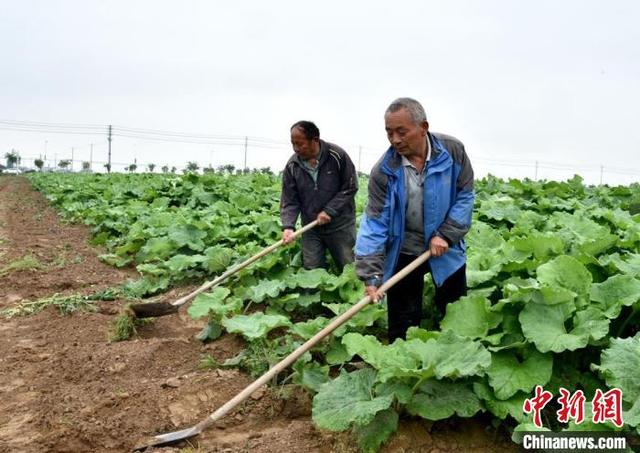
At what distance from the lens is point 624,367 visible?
116 inches

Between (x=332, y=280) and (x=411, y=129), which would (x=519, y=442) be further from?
(x=332, y=280)

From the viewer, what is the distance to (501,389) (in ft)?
10.3

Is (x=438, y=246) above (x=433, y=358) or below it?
above

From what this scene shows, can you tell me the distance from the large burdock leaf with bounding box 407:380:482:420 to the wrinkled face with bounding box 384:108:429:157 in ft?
4.46

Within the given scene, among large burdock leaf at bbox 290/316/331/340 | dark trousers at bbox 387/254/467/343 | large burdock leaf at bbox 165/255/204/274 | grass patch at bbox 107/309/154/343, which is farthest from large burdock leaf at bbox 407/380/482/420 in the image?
large burdock leaf at bbox 165/255/204/274

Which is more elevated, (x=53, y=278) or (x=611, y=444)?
(x=611, y=444)

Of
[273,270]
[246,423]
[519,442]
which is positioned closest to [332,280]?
[273,270]

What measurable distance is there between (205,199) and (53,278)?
4597mm

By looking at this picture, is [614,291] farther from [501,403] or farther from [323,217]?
[323,217]

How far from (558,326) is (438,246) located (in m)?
0.84

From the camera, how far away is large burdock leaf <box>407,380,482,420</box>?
310cm

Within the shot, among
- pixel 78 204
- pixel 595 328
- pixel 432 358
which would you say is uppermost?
pixel 595 328

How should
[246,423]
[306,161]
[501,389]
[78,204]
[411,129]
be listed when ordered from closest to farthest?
[501,389] < [411,129] < [246,423] < [306,161] < [78,204]

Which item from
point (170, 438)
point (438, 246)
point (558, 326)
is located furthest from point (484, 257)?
point (170, 438)
